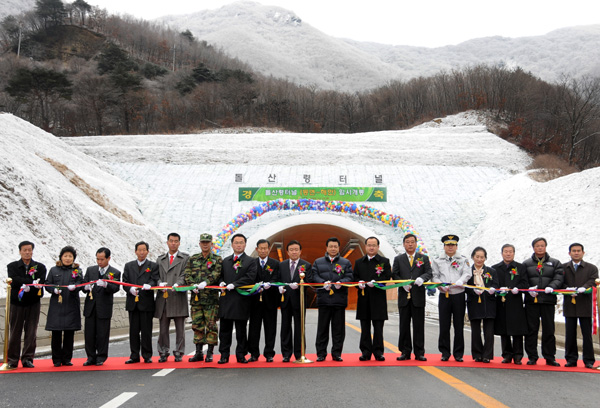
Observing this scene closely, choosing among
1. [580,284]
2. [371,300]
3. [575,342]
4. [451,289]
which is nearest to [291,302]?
[371,300]

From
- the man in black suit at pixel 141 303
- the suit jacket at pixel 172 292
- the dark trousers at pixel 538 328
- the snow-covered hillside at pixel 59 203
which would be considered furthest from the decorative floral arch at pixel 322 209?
the dark trousers at pixel 538 328

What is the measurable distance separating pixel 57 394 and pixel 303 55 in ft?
508

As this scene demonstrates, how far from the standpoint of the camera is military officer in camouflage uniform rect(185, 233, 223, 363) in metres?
7.39

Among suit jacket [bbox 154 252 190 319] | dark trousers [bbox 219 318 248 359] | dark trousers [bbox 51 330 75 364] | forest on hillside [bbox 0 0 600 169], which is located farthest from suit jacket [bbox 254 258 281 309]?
forest on hillside [bbox 0 0 600 169]

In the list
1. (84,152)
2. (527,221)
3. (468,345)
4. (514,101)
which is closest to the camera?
(468,345)

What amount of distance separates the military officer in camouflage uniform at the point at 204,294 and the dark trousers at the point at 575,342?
5.00m

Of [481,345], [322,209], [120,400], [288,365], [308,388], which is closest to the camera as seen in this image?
[120,400]

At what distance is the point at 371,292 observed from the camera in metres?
7.61

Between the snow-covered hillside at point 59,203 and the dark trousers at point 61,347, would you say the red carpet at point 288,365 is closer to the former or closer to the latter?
the dark trousers at point 61,347

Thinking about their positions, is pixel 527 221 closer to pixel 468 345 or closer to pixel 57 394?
pixel 468 345

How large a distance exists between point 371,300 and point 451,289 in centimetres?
119

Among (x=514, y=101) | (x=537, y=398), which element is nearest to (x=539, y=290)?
(x=537, y=398)

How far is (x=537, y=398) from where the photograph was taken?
16.0 feet

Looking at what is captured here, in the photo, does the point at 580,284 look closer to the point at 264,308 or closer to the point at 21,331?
the point at 264,308
